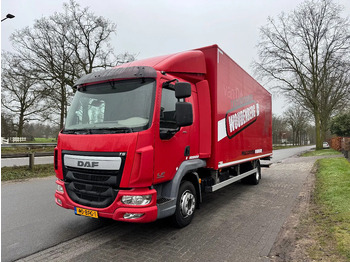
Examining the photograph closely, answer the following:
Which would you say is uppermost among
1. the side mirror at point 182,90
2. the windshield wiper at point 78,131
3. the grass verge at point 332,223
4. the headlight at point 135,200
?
the side mirror at point 182,90

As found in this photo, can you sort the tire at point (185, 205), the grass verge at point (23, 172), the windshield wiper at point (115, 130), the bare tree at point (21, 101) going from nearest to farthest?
the windshield wiper at point (115, 130)
the tire at point (185, 205)
the grass verge at point (23, 172)
the bare tree at point (21, 101)

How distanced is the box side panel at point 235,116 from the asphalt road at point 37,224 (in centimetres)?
134

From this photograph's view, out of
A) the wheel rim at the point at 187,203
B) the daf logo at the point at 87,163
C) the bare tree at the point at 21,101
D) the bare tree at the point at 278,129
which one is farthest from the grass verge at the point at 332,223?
the bare tree at the point at 278,129

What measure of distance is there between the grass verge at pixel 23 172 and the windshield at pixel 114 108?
22.4 feet

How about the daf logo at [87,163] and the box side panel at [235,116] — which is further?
the box side panel at [235,116]

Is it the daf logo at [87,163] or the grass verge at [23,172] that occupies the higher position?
the daf logo at [87,163]

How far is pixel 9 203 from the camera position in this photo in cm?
596

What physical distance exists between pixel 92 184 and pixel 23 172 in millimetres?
7912

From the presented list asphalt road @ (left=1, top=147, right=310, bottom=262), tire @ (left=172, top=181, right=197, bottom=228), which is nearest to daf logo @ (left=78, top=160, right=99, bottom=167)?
asphalt road @ (left=1, top=147, right=310, bottom=262)

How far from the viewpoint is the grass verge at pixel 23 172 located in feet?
30.0

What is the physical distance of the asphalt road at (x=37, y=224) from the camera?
3.66m

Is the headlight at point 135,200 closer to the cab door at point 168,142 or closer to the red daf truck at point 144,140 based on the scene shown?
the red daf truck at point 144,140

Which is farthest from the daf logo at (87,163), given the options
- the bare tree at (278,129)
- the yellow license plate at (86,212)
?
the bare tree at (278,129)

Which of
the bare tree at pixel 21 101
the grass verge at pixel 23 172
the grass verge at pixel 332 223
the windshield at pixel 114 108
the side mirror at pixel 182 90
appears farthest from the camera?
the bare tree at pixel 21 101
